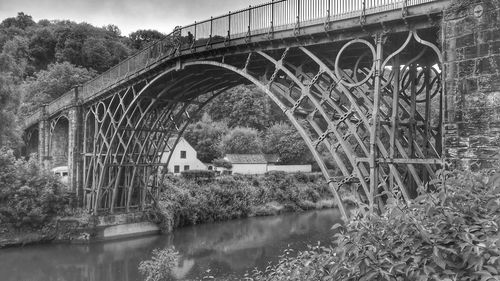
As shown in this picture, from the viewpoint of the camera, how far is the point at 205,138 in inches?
1892

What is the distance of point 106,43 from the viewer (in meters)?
63.8

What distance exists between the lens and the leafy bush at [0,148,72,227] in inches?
872

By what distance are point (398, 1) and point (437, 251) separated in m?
7.65

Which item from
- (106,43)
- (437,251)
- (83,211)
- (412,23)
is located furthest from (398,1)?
(106,43)

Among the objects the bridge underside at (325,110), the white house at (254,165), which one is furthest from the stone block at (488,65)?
the white house at (254,165)

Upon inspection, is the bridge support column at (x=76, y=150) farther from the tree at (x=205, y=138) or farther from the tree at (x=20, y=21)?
the tree at (x=20, y=21)

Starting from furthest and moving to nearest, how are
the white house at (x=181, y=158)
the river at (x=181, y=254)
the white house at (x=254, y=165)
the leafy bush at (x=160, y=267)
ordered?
1. the white house at (x=254, y=165)
2. the white house at (x=181, y=158)
3. the river at (x=181, y=254)
4. the leafy bush at (x=160, y=267)

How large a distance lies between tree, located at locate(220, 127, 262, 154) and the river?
18.0 meters

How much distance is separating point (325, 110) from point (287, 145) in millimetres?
37009

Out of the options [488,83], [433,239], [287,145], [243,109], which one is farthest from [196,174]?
[433,239]

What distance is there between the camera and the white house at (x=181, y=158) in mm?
39812

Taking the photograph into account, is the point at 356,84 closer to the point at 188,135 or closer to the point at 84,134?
the point at 84,134

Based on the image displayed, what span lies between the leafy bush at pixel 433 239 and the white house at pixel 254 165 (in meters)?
39.1

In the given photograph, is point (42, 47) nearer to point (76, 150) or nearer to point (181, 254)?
point (76, 150)
